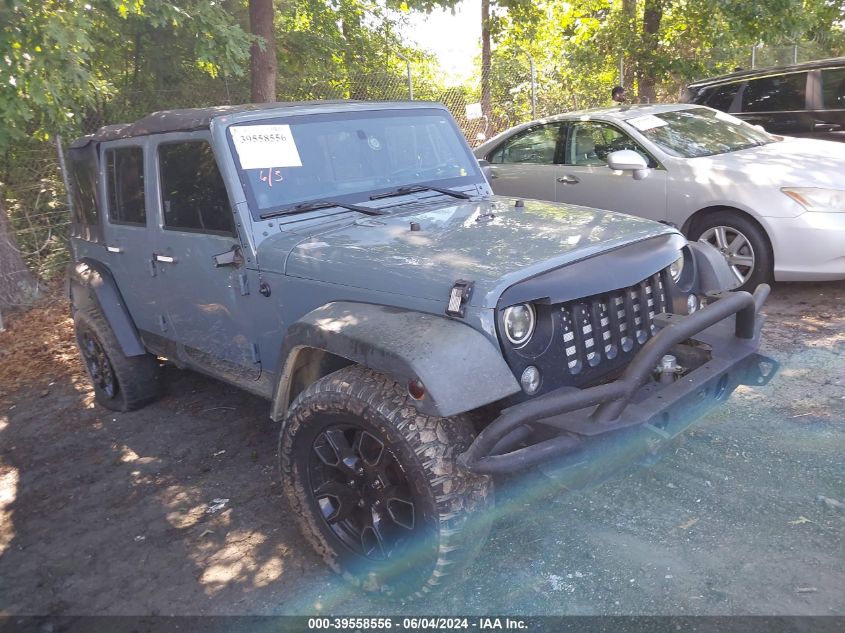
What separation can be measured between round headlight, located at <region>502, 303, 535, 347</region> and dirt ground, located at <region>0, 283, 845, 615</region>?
519mm

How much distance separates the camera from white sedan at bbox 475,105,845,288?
17.9 ft

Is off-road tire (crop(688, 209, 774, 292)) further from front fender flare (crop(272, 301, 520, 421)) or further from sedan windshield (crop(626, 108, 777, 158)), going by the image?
front fender flare (crop(272, 301, 520, 421))

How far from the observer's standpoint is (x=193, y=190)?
3.70 meters

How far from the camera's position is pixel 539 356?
2.66 m

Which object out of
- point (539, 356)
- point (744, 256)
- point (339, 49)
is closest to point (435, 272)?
point (539, 356)

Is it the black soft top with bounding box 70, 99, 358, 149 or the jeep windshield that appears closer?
the jeep windshield

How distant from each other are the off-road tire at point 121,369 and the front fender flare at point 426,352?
242 cm

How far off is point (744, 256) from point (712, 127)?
1.67 metres

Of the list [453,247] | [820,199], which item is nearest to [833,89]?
[820,199]

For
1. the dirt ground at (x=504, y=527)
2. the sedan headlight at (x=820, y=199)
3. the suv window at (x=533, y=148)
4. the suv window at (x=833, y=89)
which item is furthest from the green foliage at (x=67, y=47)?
the suv window at (x=833, y=89)

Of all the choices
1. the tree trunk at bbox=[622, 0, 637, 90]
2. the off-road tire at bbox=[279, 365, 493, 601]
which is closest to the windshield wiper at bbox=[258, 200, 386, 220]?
the off-road tire at bbox=[279, 365, 493, 601]

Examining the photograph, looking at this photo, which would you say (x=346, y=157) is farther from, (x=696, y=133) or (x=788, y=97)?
(x=788, y=97)

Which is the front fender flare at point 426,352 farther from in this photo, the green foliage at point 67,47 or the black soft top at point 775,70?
the black soft top at point 775,70

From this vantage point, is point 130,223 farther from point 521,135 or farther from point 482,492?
point 521,135
